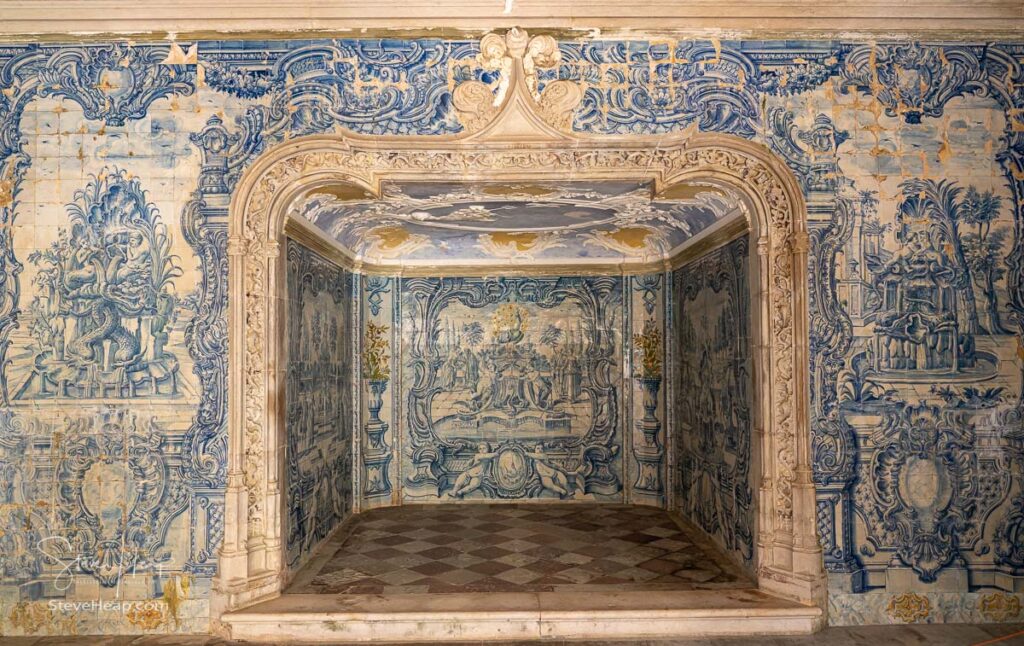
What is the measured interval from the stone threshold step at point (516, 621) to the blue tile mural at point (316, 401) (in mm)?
755

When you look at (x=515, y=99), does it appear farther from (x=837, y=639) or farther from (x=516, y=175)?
(x=837, y=639)

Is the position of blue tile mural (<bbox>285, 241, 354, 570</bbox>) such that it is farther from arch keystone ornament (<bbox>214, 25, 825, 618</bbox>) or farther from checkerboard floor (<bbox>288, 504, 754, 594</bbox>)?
arch keystone ornament (<bbox>214, 25, 825, 618</bbox>)

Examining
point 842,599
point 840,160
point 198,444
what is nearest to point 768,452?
point 842,599

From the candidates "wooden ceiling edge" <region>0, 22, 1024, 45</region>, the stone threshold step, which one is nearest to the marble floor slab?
the stone threshold step

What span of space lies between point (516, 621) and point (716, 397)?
2474 mm

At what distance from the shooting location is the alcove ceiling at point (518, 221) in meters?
4.50

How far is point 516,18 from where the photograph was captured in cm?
399

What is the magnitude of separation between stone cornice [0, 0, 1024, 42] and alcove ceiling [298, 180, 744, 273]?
97 centimetres

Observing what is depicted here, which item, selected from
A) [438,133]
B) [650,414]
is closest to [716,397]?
[650,414]

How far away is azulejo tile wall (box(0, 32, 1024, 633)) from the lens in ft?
12.9

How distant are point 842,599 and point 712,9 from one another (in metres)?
3.74

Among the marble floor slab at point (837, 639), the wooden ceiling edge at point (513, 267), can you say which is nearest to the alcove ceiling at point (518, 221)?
the wooden ceiling edge at point (513, 267)

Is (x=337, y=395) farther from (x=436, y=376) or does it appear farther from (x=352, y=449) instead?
(x=436, y=376)

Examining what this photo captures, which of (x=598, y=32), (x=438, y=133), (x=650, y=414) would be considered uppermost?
(x=598, y=32)
